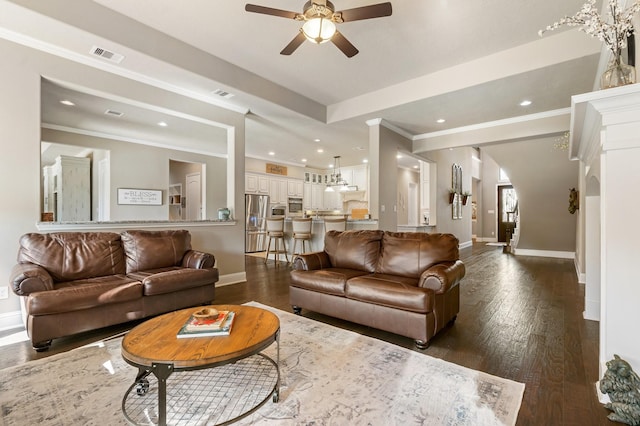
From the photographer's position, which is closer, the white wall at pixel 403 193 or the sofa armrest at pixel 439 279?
the sofa armrest at pixel 439 279

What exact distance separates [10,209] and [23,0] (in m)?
1.93

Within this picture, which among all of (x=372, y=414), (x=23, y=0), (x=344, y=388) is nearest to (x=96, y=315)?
(x=344, y=388)

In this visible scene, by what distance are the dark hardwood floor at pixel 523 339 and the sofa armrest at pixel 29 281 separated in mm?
495

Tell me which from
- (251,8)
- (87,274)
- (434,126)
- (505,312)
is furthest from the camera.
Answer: (434,126)

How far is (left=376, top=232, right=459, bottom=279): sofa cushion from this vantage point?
119 inches

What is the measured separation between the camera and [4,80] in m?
2.92

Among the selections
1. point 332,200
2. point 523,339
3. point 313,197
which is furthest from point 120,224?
point 332,200

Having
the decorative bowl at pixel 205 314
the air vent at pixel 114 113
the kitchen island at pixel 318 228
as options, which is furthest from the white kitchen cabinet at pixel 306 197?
the decorative bowl at pixel 205 314

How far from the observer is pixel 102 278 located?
10.2 ft

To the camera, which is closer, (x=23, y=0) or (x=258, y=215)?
(x=23, y=0)

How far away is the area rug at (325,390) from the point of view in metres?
1.60

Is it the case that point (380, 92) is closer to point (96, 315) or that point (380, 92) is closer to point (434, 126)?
point (434, 126)

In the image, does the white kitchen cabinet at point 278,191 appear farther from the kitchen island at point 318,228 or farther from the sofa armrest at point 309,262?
Result: the sofa armrest at point 309,262

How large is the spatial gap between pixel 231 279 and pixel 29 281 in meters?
2.57
